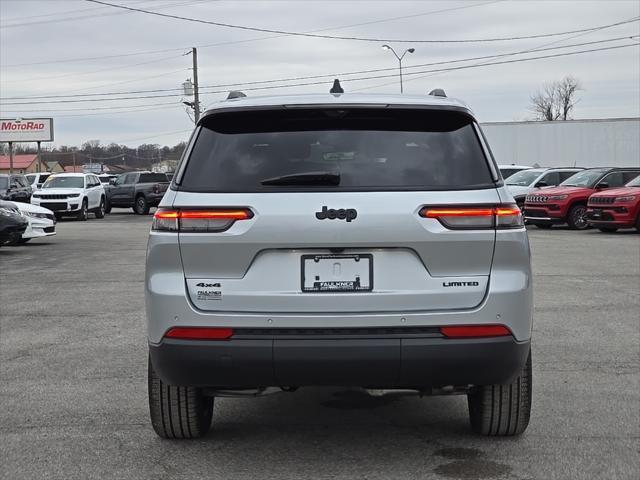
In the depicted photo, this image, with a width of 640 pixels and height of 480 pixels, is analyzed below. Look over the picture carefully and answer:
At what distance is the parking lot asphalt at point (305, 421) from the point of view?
459 cm

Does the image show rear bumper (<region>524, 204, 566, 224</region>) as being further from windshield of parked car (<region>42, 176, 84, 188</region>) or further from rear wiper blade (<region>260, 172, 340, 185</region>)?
rear wiper blade (<region>260, 172, 340, 185</region>)

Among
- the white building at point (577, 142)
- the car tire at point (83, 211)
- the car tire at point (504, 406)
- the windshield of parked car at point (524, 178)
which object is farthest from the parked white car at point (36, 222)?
the white building at point (577, 142)

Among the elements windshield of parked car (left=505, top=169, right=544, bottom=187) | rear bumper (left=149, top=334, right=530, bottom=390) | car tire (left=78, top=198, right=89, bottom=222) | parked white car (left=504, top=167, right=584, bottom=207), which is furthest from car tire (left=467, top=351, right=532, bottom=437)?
car tire (left=78, top=198, right=89, bottom=222)

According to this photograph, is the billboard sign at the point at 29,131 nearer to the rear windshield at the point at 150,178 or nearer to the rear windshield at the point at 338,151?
the rear windshield at the point at 150,178

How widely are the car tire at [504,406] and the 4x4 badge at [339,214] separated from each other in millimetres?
1239

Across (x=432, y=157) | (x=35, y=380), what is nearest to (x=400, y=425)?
(x=432, y=157)

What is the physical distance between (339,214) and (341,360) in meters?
0.68

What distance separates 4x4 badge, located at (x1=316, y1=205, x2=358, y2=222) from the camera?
4145 millimetres

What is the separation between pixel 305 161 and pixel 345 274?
604 millimetres

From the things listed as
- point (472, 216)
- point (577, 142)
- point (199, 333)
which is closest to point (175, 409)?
point (199, 333)

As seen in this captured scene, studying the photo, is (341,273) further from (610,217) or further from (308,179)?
(610,217)

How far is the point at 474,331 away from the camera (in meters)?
4.19

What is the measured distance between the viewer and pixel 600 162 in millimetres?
39906

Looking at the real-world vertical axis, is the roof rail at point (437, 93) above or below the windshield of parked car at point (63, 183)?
above
